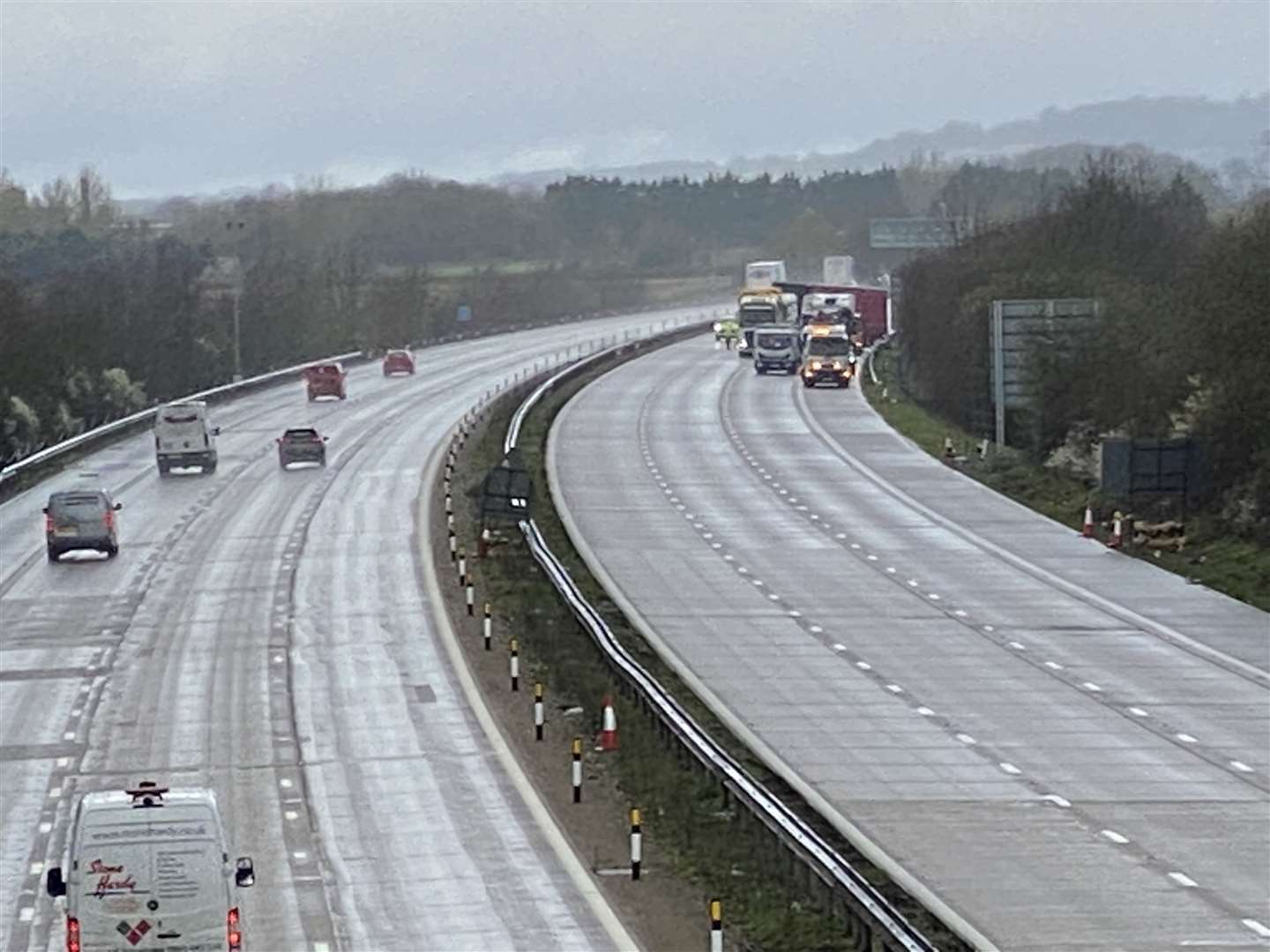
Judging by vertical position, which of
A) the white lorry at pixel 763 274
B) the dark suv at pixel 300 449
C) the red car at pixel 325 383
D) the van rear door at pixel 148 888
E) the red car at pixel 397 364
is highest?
the van rear door at pixel 148 888

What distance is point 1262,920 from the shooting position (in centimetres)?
2425

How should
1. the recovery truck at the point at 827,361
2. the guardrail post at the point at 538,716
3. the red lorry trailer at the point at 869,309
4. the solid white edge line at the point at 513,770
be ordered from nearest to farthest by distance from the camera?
the solid white edge line at the point at 513,770, the guardrail post at the point at 538,716, the recovery truck at the point at 827,361, the red lorry trailer at the point at 869,309

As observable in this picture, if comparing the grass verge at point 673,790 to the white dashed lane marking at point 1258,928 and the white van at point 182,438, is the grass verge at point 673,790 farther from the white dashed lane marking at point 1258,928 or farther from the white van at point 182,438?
the white van at point 182,438

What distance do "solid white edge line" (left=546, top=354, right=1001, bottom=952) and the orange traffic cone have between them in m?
1.56

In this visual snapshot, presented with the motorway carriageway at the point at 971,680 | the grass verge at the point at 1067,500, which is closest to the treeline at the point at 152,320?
the grass verge at the point at 1067,500

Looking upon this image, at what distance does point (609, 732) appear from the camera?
3403 cm

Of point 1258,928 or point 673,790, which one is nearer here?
point 1258,928

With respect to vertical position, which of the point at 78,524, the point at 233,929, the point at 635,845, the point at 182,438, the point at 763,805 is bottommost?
the point at 182,438

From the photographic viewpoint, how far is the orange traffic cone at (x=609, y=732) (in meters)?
33.8

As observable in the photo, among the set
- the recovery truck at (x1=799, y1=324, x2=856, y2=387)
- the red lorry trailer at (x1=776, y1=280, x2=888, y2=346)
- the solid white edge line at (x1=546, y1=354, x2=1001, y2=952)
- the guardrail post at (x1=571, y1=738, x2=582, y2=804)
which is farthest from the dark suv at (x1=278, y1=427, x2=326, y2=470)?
the red lorry trailer at (x1=776, y1=280, x2=888, y2=346)

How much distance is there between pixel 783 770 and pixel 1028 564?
23438 millimetres

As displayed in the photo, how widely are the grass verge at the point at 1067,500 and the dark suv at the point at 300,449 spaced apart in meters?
18.1

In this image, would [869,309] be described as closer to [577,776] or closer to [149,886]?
[577,776]

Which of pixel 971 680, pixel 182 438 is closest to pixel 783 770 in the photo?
pixel 971 680
